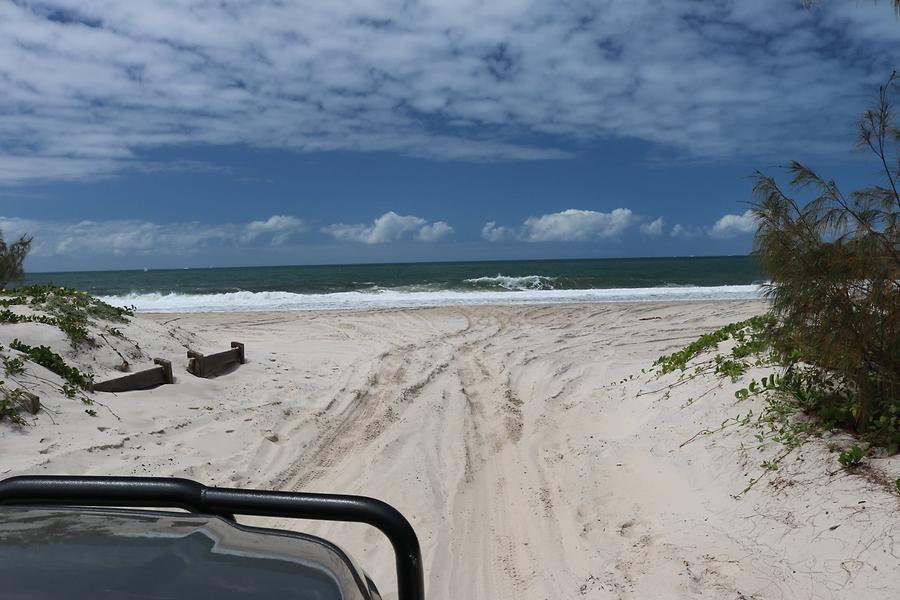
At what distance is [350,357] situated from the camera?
11.1 m

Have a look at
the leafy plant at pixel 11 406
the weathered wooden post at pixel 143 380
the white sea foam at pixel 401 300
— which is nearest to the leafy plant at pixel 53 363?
the weathered wooden post at pixel 143 380

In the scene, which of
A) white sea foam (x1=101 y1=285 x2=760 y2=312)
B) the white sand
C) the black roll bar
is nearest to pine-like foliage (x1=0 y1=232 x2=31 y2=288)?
the white sand

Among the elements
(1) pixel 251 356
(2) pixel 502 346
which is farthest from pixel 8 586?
(2) pixel 502 346

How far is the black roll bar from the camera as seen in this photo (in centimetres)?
159

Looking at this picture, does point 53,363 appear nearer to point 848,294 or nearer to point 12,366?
point 12,366

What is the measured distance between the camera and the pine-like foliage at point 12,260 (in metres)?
13.3

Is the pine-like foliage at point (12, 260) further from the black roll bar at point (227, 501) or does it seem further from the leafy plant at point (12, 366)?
the black roll bar at point (227, 501)

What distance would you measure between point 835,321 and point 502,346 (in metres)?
8.20

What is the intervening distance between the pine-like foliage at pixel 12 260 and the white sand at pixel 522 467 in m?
6.28

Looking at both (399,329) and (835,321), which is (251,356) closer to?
(399,329)

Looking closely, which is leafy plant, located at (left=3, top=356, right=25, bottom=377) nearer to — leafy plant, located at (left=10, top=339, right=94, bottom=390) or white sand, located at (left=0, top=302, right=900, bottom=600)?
leafy plant, located at (left=10, top=339, right=94, bottom=390)

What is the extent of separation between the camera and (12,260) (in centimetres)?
1352

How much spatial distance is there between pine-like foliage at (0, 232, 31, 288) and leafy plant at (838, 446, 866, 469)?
15040 mm

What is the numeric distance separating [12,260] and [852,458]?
15589 mm
